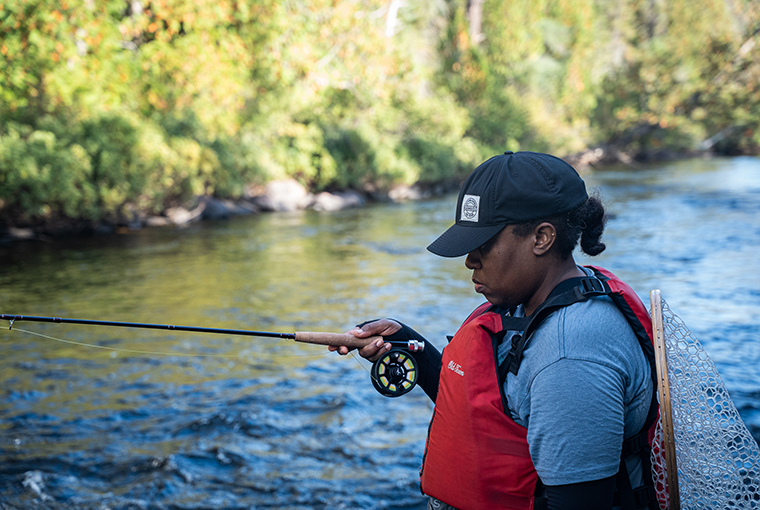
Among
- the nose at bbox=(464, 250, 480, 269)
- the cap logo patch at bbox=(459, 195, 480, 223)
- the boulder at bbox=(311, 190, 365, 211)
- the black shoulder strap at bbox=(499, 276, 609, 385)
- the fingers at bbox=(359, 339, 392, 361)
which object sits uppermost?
the cap logo patch at bbox=(459, 195, 480, 223)

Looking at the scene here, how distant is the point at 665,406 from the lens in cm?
155

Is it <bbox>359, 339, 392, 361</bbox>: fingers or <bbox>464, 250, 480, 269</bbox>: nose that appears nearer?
<bbox>464, 250, 480, 269</bbox>: nose

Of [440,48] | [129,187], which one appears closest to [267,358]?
[129,187]

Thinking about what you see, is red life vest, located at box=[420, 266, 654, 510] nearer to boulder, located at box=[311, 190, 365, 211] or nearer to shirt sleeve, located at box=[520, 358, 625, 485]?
shirt sleeve, located at box=[520, 358, 625, 485]

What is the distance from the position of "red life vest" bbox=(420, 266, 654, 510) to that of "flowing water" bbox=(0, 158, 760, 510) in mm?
1580

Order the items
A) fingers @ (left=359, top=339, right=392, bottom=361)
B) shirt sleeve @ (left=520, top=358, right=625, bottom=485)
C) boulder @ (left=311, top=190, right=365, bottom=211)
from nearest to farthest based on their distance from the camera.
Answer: shirt sleeve @ (left=520, top=358, right=625, bottom=485), fingers @ (left=359, top=339, right=392, bottom=361), boulder @ (left=311, top=190, right=365, bottom=211)

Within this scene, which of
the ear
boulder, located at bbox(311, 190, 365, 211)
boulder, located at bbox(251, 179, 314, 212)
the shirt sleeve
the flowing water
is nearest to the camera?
the shirt sleeve

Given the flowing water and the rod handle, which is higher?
the rod handle

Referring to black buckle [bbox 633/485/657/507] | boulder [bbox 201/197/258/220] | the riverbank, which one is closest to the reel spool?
black buckle [bbox 633/485/657/507]

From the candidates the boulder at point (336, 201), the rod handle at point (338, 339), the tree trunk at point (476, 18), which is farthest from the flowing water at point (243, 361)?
the tree trunk at point (476, 18)

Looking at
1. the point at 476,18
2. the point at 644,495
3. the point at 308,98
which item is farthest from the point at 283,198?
the point at 476,18

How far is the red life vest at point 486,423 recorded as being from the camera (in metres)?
1.60

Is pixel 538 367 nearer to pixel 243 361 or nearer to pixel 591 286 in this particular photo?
pixel 591 286

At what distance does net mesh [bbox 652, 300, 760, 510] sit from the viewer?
5.34 feet
